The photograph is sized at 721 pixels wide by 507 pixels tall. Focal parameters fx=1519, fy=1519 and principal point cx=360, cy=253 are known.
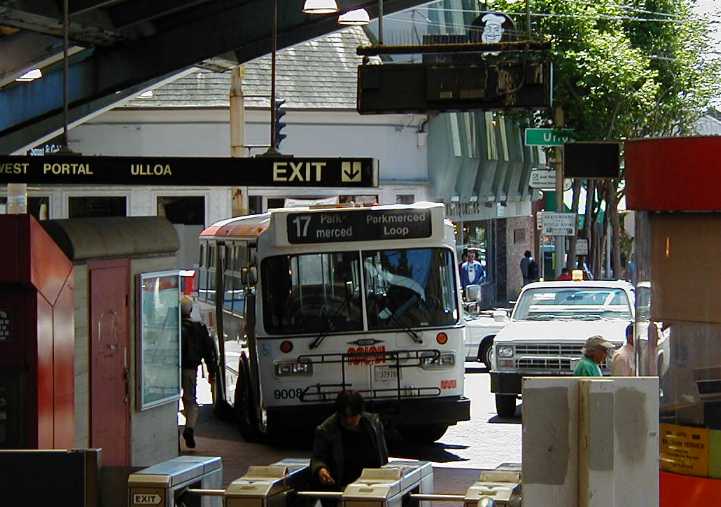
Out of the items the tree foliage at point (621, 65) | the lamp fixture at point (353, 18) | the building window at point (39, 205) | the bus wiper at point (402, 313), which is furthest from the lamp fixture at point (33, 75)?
the building window at point (39, 205)

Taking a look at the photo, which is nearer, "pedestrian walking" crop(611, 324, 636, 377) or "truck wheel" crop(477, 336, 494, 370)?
"pedestrian walking" crop(611, 324, 636, 377)

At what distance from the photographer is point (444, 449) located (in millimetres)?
18172

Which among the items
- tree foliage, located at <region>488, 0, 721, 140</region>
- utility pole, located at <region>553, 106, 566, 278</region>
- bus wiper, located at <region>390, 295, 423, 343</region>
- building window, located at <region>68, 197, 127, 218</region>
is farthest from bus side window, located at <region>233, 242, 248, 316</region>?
building window, located at <region>68, 197, 127, 218</region>

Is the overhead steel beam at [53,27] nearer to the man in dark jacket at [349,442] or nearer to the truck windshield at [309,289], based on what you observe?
the truck windshield at [309,289]

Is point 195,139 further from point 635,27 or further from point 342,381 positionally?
point 342,381

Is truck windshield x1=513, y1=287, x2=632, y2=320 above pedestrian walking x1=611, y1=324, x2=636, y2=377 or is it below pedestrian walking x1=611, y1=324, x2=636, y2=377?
above

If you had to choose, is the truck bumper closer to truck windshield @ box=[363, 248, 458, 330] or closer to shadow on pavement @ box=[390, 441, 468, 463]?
shadow on pavement @ box=[390, 441, 468, 463]

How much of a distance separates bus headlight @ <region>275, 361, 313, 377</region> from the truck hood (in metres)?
3.44

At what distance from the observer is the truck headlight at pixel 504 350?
1981cm

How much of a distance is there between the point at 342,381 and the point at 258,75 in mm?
27271

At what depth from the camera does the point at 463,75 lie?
14.4m

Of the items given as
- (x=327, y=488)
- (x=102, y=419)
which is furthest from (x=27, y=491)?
(x=102, y=419)

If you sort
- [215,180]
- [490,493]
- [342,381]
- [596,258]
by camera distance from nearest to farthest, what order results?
1. [490,493]
2. [215,180]
3. [342,381]
4. [596,258]

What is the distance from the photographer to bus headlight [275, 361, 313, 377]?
17359 millimetres
